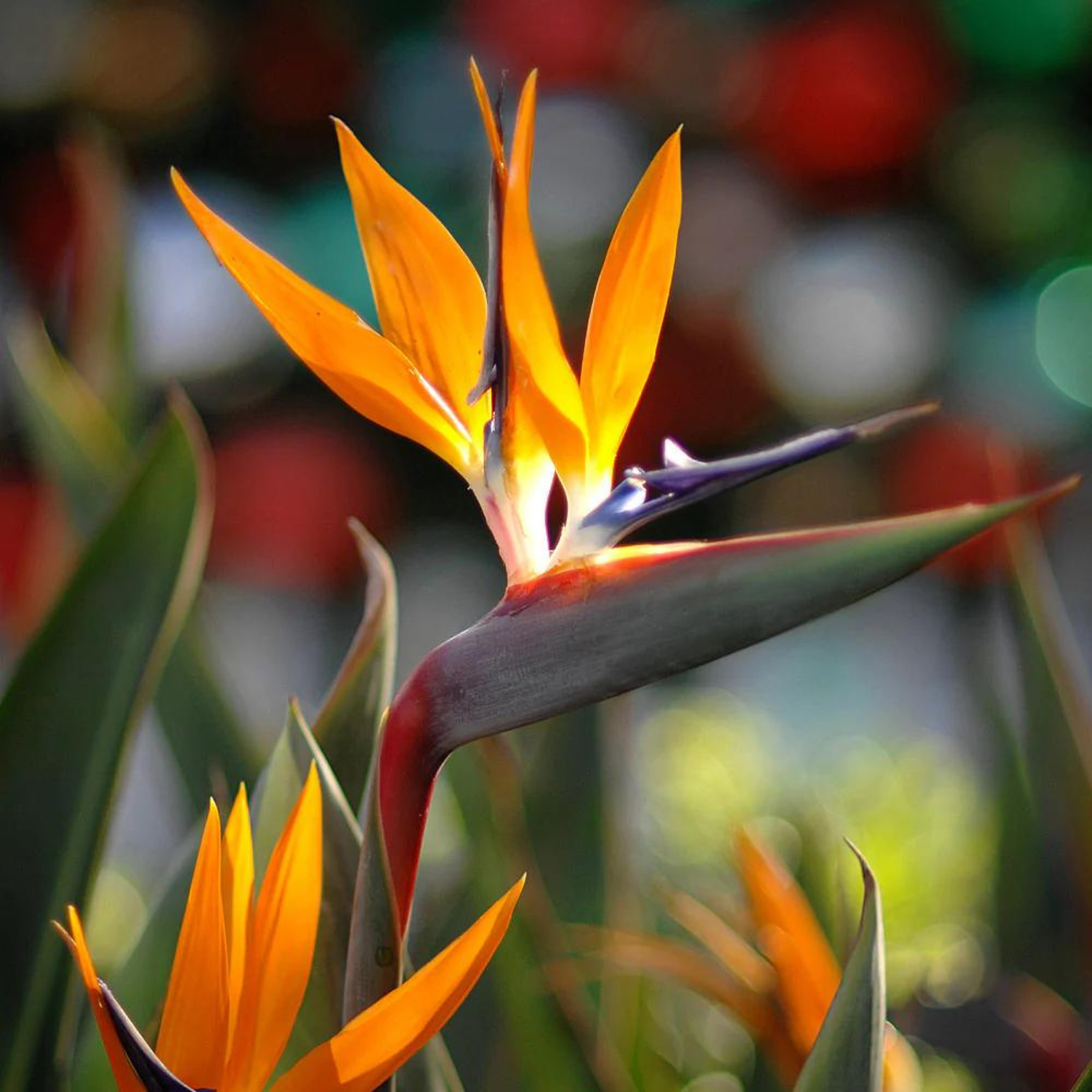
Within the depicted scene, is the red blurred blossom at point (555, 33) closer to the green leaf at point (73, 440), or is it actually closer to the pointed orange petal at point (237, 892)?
the green leaf at point (73, 440)

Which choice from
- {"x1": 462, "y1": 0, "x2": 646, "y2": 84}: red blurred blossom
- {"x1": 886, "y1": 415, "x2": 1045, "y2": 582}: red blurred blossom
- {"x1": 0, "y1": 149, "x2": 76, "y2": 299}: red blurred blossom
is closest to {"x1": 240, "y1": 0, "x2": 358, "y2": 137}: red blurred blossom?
{"x1": 462, "y1": 0, "x2": 646, "y2": 84}: red blurred blossom

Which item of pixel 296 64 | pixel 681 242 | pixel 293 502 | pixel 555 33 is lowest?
pixel 293 502

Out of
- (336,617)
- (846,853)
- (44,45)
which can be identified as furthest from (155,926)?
(44,45)

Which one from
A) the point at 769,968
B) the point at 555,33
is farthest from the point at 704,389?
the point at 769,968

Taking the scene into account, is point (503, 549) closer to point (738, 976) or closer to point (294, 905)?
point (294, 905)

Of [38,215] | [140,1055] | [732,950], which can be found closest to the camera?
[140,1055]

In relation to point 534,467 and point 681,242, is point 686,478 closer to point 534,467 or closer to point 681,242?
point 534,467
